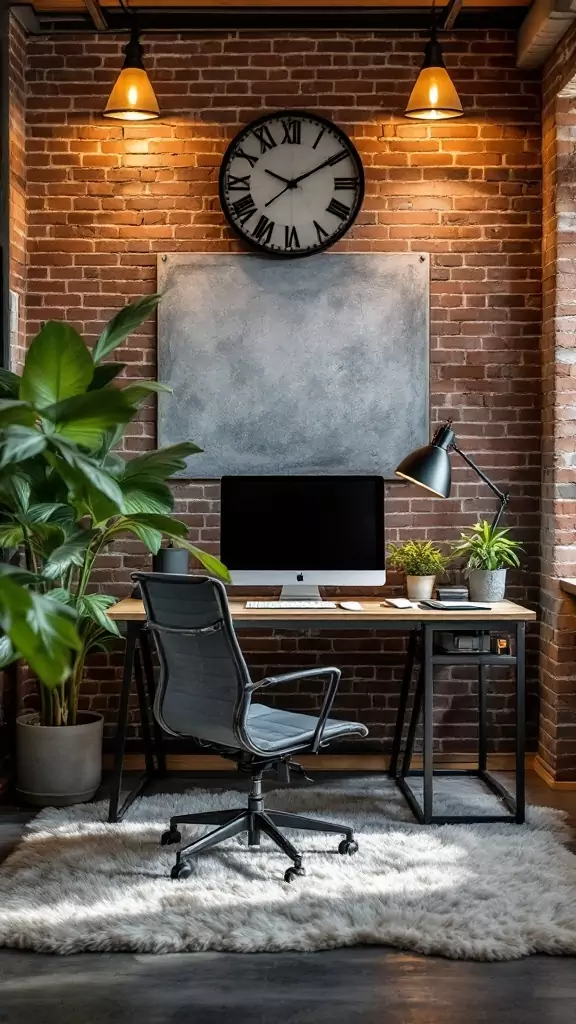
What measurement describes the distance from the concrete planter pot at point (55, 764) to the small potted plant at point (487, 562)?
1.70 meters

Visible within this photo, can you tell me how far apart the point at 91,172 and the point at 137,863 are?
9.93 feet

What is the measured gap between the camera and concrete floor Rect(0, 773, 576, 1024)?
8.89 ft

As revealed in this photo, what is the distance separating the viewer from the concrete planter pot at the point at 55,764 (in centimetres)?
446

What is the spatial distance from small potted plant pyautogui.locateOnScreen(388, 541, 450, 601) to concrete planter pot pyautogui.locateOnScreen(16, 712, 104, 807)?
4.76 ft

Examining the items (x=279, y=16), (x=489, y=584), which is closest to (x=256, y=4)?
(x=279, y=16)

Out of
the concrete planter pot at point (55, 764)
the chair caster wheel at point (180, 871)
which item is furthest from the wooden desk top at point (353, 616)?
the chair caster wheel at point (180, 871)

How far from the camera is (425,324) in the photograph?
499cm

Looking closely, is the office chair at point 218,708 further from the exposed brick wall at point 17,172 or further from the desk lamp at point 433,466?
the exposed brick wall at point 17,172

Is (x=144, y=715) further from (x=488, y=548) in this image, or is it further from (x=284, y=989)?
(x=284, y=989)

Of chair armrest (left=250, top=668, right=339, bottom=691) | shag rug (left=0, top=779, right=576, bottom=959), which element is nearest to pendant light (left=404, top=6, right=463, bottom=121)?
chair armrest (left=250, top=668, right=339, bottom=691)

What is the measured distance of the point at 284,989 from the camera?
2846mm

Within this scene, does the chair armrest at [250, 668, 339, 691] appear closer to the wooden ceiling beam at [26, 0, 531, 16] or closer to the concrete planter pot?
the concrete planter pot

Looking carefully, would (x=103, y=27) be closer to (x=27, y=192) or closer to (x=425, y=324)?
(x=27, y=192)

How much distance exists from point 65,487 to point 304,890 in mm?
1443
